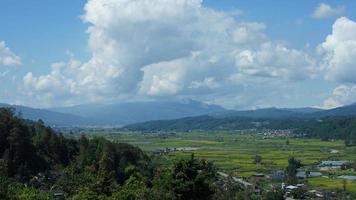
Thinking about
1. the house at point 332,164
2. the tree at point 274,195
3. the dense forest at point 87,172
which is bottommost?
the tree at point 274,195

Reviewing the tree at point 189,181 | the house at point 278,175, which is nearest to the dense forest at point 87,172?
the tree at point 189,181

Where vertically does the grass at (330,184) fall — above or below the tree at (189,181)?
below

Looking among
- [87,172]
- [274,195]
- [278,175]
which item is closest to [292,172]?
[278,175]

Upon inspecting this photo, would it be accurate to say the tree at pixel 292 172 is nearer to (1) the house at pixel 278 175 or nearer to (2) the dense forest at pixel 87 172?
(1) the house at pixel 278 175

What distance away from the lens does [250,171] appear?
70.2 meters

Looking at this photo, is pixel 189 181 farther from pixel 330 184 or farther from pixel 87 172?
pixel 330 184

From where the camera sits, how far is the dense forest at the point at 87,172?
21328 mm

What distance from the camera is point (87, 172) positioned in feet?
94.4

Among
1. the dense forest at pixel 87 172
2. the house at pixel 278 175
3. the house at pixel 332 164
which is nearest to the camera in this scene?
the dense forest at pixel 87 172

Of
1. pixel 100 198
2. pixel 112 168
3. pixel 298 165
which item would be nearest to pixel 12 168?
pixel 112 168

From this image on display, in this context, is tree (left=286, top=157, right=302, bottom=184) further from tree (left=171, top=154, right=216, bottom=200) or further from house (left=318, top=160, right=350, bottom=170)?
tree (left=171, top=154, right=216, bottom=200)

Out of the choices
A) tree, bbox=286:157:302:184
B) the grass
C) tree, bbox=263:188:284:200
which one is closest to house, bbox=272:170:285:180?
tree, bbox=286:157:302:184

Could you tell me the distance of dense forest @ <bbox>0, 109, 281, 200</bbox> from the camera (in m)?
21.3

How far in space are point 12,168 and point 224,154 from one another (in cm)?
5683
